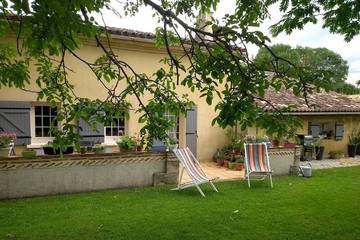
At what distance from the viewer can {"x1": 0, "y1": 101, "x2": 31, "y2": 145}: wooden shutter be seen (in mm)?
8898

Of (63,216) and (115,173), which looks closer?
(63,216)

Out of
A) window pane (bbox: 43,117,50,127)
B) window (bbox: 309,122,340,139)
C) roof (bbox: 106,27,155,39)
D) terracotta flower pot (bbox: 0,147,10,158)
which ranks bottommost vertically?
terracotta flower pot (bbox: 0,147,10,158)

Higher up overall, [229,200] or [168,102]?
[168,102]

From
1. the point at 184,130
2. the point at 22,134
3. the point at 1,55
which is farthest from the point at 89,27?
the point at 184,130

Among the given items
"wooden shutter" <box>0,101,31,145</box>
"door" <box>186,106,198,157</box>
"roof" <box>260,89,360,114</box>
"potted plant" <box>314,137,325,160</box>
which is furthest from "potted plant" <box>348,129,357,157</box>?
"wooden shutter" <box>0,101,31,145</box>

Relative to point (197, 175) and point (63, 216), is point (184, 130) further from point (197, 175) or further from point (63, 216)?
point (63, 216)

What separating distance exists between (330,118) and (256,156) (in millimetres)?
7503

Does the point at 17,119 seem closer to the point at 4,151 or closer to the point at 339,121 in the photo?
the point at 4,151

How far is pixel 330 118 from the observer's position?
580 inches

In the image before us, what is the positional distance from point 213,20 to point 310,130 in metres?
11.9

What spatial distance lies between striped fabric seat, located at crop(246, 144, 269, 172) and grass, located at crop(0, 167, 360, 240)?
778 mm

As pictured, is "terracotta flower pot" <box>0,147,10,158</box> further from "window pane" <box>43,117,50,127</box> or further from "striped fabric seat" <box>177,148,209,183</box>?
"striped fabric seat" <box>177,148,209,183</box>

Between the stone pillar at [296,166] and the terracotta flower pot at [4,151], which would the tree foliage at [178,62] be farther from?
the stone pillar at [296,166]

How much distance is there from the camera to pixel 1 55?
459 cm
